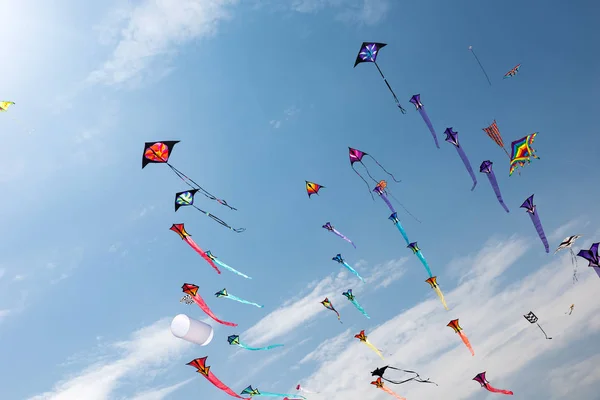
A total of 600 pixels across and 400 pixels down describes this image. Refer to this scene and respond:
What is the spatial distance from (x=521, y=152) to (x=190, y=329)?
116 ft

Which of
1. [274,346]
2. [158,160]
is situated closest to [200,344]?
[274,346]

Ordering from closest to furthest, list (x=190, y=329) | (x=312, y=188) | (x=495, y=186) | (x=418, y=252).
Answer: (x=190, y=329) < (x=495, y=186) < (x=418, y=252) < (x=312, y=188)

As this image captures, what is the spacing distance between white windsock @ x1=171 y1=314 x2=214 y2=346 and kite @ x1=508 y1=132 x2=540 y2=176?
3242 cm

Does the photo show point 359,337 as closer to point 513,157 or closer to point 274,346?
point 274,346

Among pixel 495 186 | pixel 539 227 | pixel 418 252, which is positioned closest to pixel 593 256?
pixel 539 227

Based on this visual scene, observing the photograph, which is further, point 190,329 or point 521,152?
point 521,152

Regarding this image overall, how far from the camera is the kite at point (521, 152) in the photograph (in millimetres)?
39125

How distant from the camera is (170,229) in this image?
Result: 36719mm

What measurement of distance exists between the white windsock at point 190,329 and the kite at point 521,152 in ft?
106

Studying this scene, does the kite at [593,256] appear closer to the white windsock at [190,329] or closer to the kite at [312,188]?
the kite at [312,188]

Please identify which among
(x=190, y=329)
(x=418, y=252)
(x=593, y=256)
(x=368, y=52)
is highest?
(x=368, y=52)

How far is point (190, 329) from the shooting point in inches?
1139

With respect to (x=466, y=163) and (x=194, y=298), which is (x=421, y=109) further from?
(x=194, y=298)

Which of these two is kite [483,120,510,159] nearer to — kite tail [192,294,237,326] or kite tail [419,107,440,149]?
kite tail [419,107,440,149]
